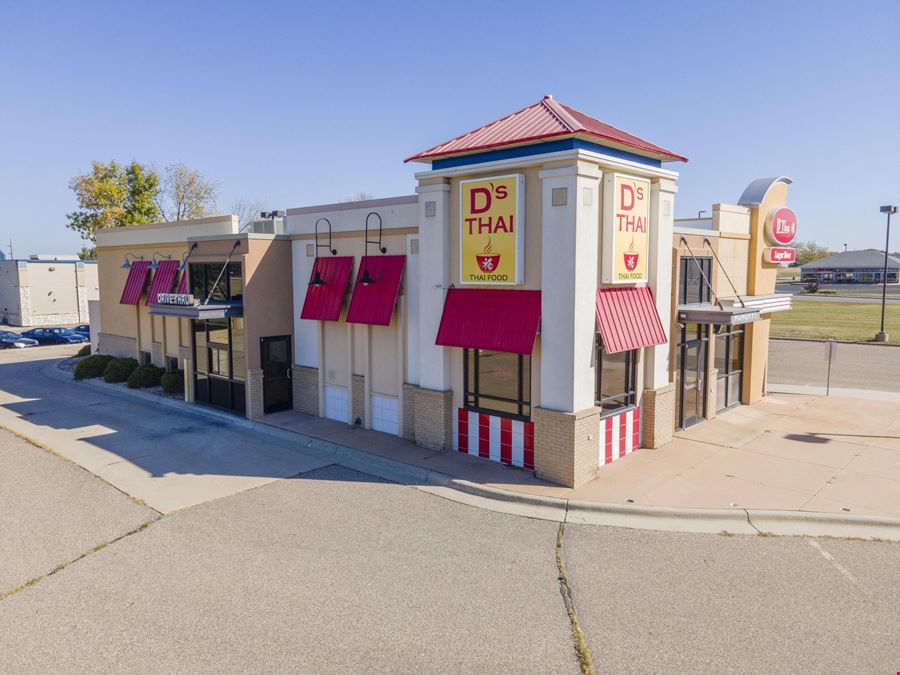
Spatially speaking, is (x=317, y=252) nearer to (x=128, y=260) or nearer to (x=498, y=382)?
(x=498, y=382)

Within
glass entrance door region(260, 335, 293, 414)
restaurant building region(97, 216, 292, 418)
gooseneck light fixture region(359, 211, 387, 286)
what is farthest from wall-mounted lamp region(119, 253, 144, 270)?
gooseneck light fixture region(359, 211, 387, 286)


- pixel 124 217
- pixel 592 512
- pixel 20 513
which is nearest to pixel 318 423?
pixel 20 513

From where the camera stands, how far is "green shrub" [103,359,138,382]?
22125 millimetres

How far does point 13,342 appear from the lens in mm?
35438

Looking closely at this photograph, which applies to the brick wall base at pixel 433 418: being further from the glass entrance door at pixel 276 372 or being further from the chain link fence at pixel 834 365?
the chain link fence at pixel 834 365

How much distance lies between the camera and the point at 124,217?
38.7 m

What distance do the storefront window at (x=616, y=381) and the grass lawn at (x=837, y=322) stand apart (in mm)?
26245

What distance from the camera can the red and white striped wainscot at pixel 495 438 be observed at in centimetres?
1248

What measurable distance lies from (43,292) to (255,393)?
4385cm

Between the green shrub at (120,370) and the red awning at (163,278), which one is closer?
the red awning at (163,278)

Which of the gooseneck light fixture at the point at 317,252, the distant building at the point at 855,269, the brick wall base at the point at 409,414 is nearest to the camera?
the brick wall base at the point at 409,414

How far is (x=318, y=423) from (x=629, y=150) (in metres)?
9.73

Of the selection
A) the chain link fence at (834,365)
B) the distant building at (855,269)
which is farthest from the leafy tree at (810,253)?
the chain link fence at (834,365)

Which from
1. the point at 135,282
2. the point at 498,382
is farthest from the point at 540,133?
the point at 135,282
